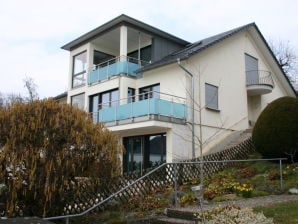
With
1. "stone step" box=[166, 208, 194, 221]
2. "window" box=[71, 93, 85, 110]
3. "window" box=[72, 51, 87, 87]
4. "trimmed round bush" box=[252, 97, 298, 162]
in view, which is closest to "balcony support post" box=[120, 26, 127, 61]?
"window" box=[72, 51, 87, 87]

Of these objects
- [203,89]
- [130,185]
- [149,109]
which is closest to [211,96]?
[203,89]

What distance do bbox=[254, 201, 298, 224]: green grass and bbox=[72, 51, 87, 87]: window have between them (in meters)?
19.5

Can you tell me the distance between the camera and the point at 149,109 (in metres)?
18.7

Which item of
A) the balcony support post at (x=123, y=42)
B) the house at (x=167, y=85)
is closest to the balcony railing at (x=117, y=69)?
the house at (x=167, y=85)

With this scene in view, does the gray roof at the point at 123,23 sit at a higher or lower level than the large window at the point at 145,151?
higher

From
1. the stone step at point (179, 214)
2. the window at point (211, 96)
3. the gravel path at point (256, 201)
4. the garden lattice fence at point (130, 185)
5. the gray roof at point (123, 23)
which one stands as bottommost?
the stone step at point (179, 214)

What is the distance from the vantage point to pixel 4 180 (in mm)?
8711

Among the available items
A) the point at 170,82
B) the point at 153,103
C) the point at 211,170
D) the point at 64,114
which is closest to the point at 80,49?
the point at 170,82

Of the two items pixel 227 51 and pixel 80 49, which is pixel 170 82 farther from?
pixel 80 49

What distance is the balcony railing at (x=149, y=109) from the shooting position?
1875 centimetres

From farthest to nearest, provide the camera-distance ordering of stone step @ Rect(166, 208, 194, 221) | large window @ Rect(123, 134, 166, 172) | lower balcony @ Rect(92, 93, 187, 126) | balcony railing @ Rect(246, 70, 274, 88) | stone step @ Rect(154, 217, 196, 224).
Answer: balcony railing @ Rect(246, 70, 274, 88) → large window @ Rect(123, 134, 166, 172) → lower balcony @ Rect(92, 93, 187, 126) → stone step @ Rect(166, 208, 194, 221) → stone step @ Rect(154, 217, 196, 224)

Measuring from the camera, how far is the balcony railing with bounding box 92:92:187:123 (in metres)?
18.8

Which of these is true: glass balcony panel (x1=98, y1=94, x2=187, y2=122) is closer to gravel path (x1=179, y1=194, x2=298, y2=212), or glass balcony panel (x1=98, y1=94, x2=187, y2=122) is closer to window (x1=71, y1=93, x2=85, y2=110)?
window (x1=71, y1=93, x2=85, y2=110)

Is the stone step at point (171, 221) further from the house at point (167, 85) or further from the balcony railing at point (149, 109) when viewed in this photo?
the balcony railing at point (149, 109)
